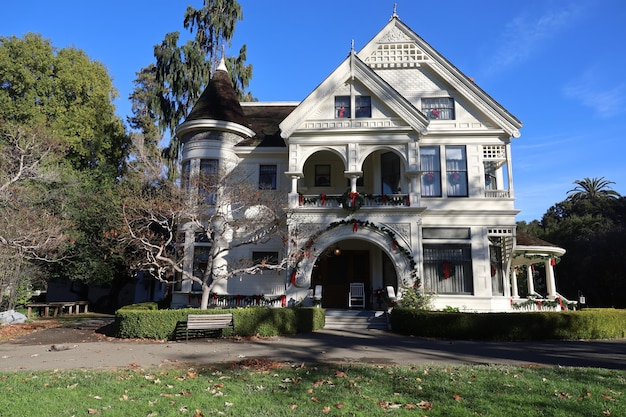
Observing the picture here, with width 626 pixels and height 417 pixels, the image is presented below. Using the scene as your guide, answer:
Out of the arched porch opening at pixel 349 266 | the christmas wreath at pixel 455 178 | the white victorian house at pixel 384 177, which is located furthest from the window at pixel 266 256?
the christmas wreath at pixel 455 178

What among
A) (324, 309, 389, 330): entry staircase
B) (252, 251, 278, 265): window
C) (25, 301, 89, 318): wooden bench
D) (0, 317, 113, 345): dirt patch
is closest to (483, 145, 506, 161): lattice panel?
(324, 309, 389, 330): entry staircase

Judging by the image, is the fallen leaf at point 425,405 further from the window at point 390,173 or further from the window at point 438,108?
the window at point 438,108

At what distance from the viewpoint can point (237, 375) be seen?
7.90 meters

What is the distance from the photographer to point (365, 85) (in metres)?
20.7

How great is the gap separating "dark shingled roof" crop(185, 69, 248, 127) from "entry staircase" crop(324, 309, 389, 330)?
1115 centimetres

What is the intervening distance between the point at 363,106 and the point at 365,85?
1.00m

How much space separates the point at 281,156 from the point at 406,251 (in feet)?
27.0

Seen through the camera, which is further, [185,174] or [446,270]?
[185,174]

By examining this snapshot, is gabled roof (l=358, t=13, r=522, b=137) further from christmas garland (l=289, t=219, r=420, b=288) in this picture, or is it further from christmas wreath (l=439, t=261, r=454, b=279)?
christmas garland (l=289, t=219, r=420, b=288)

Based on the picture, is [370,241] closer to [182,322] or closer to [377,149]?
[377,149]

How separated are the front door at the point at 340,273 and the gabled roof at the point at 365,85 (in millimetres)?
6731

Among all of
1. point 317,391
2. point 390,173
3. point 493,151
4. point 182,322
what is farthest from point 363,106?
point 317,391

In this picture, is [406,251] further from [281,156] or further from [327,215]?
[281,156]

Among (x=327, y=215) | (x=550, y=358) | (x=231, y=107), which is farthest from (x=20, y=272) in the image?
(x=550, y=358)
